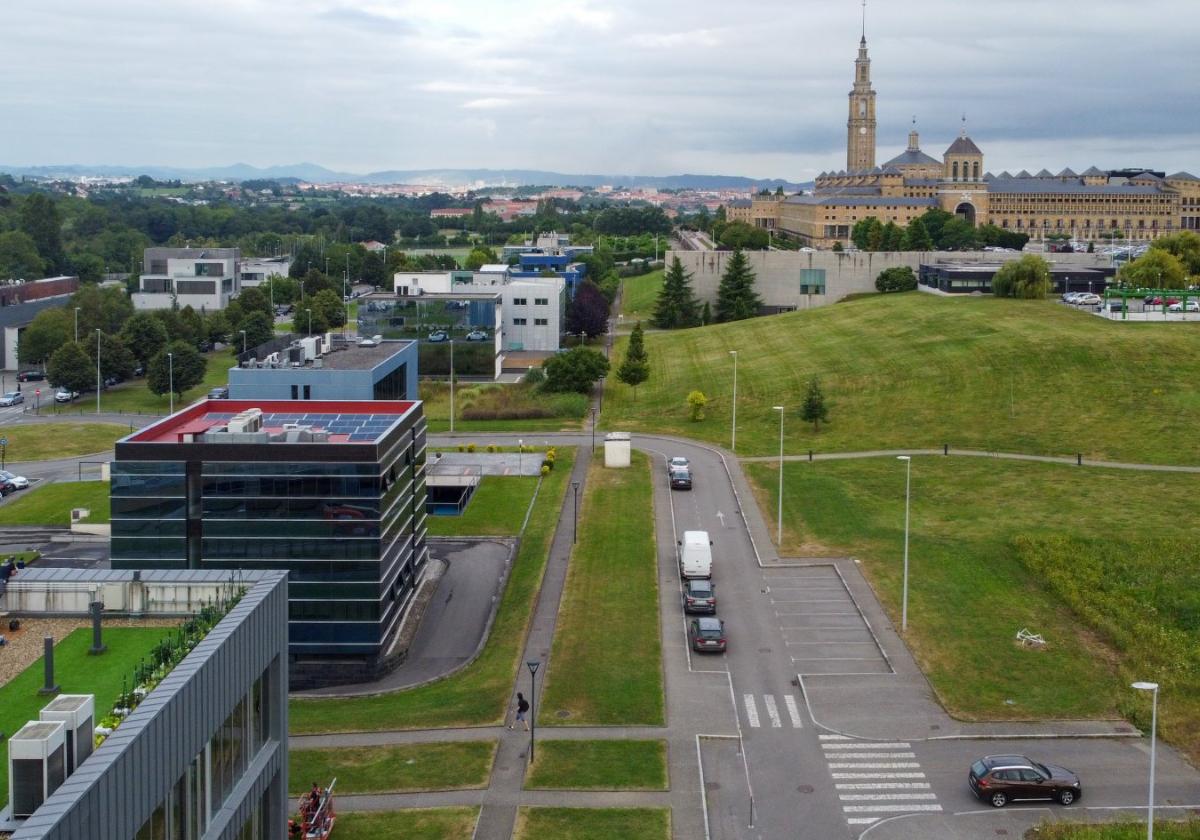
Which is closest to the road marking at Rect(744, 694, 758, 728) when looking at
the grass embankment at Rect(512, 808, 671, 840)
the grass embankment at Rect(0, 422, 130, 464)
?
the grass embankment at Rect(512, 808, 671, 840)

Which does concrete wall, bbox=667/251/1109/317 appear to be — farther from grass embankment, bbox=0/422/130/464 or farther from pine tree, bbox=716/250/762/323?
grass embankment, bbox=0/422/130/464

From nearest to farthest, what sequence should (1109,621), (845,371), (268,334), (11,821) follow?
(11,821) < (1109,621) < (845,371) < (268,334)

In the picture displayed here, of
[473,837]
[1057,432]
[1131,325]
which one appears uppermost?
[1131,325]

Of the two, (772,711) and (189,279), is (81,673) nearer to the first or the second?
(772,711)

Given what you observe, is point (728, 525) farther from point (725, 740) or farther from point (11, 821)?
point (11, 821)

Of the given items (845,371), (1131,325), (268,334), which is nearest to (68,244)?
(268,334)

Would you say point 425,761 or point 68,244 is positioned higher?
point 68,244

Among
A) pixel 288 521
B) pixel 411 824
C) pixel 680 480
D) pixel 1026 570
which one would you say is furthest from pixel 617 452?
pixel 411 824

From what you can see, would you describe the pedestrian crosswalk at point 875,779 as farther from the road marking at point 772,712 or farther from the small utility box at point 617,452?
the small utility box at point 617,452

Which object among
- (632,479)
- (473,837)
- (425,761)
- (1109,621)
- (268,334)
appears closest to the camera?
(473,837)
